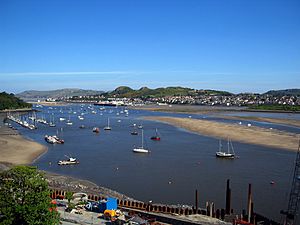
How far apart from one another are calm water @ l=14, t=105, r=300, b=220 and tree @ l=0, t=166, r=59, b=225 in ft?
42.6

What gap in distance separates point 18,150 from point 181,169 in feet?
73.3

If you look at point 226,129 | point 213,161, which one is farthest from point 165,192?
point 226,129

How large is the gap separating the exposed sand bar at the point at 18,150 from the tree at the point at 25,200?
983 inches

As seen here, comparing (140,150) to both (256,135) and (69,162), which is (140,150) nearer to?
(69,162)

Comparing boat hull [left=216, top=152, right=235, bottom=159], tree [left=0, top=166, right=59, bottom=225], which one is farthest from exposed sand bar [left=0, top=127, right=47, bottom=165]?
tree [left=0, top=166, right=59, bottom=225]

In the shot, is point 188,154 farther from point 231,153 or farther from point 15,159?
point 15,159

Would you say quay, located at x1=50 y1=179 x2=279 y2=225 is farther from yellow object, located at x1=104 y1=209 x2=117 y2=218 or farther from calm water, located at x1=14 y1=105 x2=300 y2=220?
→ calm water, located at x1=14 y1=105 x2=300 y2=220

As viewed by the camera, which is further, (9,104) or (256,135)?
(9,104)

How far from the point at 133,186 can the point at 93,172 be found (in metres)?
6.70

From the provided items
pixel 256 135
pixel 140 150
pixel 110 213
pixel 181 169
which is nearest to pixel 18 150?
pixel 140 150

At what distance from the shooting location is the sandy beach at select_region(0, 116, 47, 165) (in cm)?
4191

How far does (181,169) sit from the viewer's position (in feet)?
124

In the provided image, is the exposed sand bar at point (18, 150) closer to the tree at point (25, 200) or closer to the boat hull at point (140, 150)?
the boat hull at point (140, 150)

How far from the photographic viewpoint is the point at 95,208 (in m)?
22.2
